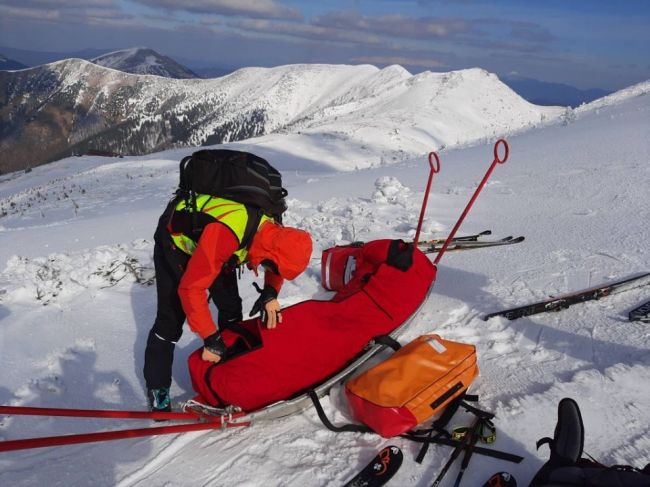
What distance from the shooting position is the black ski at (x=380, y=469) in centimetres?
259

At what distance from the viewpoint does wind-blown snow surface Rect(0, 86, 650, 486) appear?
2.85 metres

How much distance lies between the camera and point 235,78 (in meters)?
141

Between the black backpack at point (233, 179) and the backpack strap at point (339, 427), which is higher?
the black backpack at point (233, 179)

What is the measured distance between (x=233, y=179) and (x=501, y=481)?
237cm

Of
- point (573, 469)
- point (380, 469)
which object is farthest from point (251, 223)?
point (573, 469)

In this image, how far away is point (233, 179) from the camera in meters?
3.14

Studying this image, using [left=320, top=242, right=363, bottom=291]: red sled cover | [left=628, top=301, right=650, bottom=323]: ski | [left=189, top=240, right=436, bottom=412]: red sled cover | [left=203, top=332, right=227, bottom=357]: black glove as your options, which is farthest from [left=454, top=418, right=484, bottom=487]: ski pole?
[left=320, top=242, right=363, bottom=291]: red sled cover

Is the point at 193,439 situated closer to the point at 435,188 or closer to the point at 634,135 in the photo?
the point at 435,188

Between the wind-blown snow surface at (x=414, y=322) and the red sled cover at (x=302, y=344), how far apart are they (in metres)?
0.26

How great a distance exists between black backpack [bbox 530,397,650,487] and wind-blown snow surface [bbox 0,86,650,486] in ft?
1.13

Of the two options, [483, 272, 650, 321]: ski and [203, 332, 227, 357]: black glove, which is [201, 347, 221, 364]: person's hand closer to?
[203, 332, 227, 357]: black glove

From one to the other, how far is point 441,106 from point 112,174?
37.8 meters

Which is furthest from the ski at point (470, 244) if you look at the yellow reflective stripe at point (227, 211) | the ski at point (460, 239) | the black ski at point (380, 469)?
the black ski at point (380, 469)

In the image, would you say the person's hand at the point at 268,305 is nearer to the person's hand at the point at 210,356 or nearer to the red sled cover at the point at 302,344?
the red sled cover at the point at 302,344
